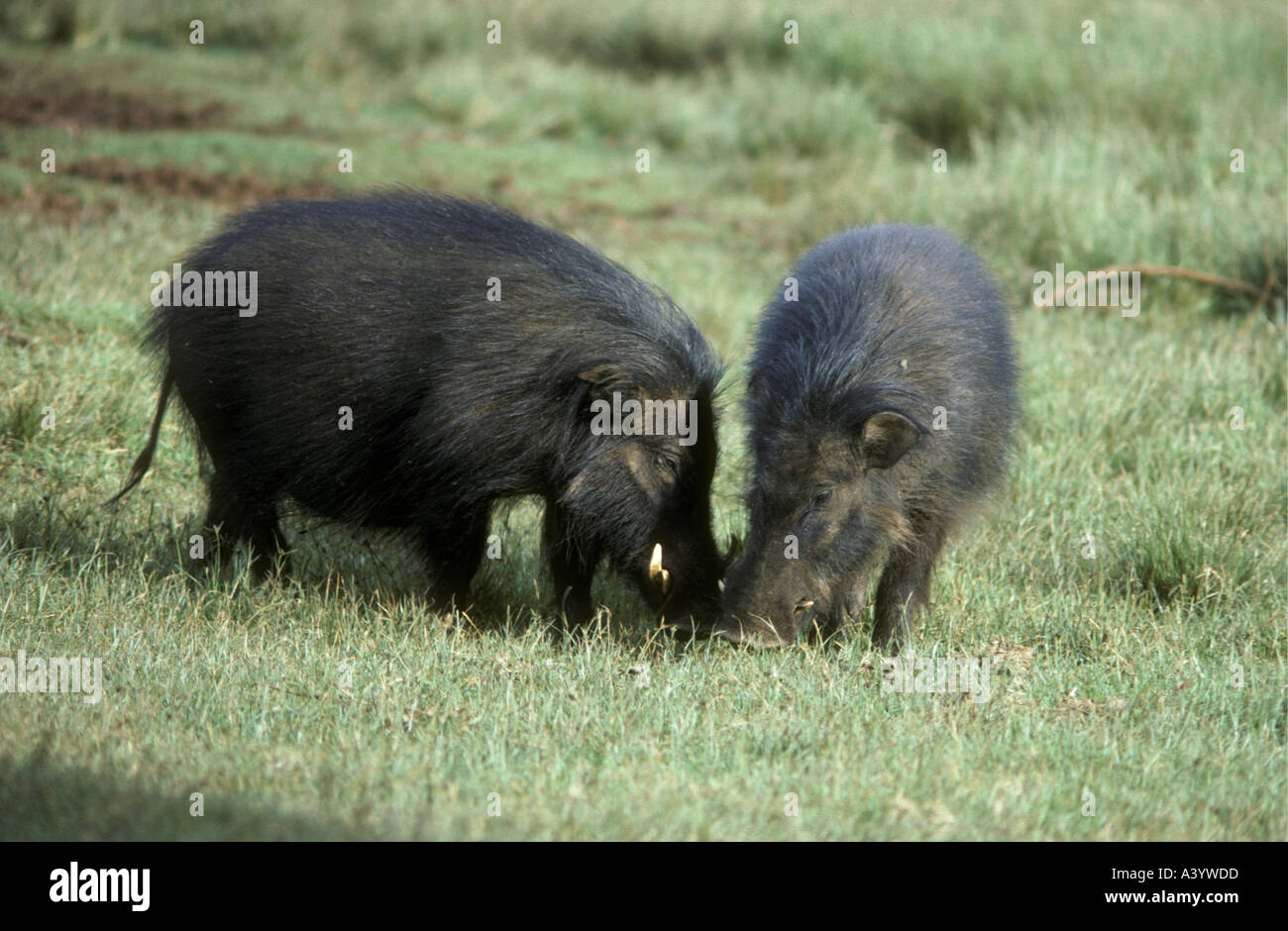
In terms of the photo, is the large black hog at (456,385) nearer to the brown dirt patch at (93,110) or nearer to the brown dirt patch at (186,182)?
the brown dirt patch at (186,182)

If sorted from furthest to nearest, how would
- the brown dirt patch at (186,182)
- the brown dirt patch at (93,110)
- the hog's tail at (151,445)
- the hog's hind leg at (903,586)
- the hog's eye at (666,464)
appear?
1. the brown dirt patch at (93,110)
2. the brown dirt patch at (186,182)
3. the hog's tail at (151,445)
4. the hog's hind leg at (903,586)
5. the hog's eye at (666,464)

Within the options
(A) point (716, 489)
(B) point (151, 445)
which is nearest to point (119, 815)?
(B) point (151, 445)

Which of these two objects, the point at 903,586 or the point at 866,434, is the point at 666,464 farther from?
the point at 903,586

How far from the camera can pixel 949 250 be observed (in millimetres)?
6207

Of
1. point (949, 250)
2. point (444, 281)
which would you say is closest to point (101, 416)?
point (444, 281)

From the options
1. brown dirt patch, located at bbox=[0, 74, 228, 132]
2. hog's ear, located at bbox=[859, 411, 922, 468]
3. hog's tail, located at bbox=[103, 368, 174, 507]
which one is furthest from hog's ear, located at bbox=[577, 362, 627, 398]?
brown dirt patch, located at bbox=[0, 74, 228, 132]

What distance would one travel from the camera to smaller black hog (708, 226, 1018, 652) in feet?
16.8

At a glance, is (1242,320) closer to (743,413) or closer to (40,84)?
(743,413)

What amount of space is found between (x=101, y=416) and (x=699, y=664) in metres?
3.50

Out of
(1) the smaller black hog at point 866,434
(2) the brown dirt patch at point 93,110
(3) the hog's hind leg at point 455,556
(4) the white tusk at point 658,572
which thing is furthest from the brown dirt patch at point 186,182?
(4) the white tusk at point 658,572

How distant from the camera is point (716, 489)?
7.33 meters

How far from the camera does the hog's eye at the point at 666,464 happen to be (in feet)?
17.6

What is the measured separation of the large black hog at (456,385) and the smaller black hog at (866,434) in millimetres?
361

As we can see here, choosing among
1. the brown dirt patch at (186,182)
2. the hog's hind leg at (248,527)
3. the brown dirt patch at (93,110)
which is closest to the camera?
the hog's hind leg at (248,527)
